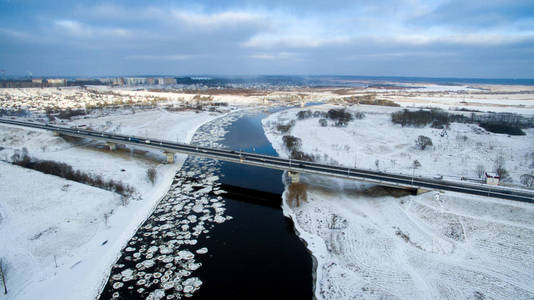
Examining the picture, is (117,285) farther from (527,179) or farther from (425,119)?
(425,119)

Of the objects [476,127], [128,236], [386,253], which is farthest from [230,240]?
[476,127]

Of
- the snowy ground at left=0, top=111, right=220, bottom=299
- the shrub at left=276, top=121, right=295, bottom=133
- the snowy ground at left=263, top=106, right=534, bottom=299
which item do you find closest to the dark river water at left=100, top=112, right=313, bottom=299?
the snowy ground at left=263, top=106, right=534, bottom=299

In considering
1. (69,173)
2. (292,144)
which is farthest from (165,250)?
(292,144)

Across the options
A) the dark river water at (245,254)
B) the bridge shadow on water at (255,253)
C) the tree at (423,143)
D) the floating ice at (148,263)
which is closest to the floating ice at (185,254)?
the dark river water at (245,254)

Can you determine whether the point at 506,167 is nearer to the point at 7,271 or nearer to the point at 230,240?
the point at 230,240

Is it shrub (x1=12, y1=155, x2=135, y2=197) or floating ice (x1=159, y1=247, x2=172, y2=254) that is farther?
shrub (x1=12, y1=155, x2=135, y2=197)

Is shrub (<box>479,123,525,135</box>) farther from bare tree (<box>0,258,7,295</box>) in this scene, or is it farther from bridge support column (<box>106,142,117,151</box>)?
bare tree (<box>0,258,7,295</box>)

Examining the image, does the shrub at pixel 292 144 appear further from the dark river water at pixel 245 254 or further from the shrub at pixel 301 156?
the dark river water at pixel 245 254
